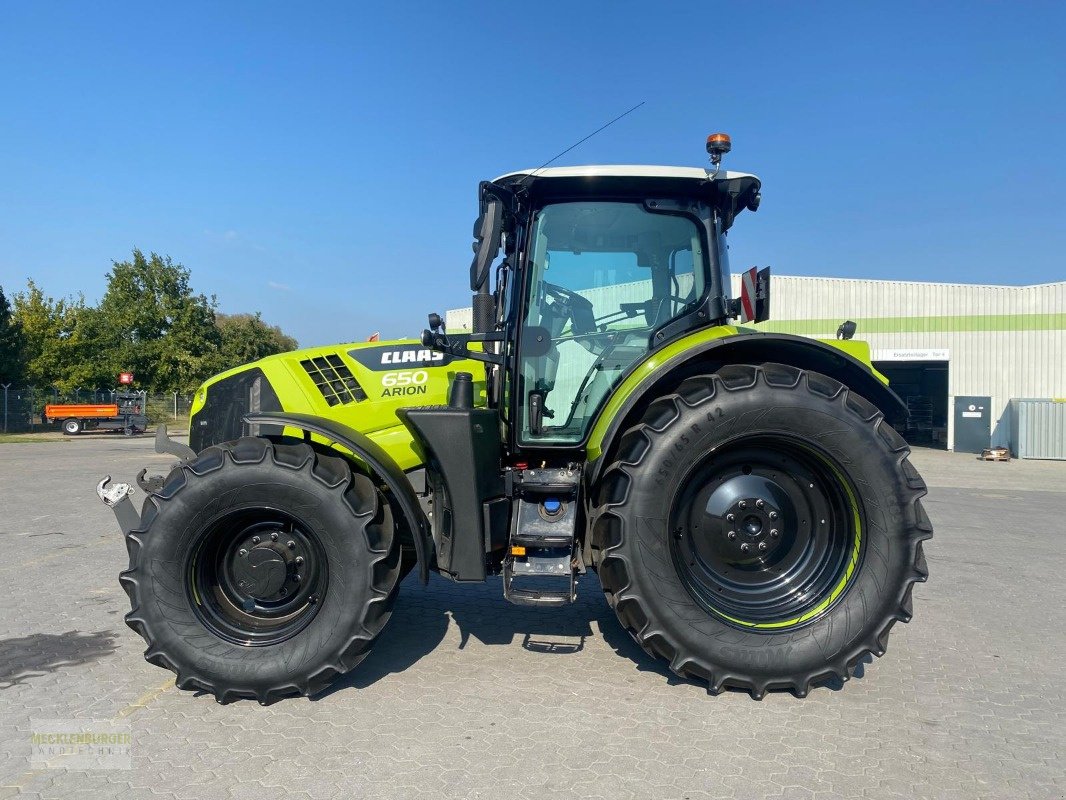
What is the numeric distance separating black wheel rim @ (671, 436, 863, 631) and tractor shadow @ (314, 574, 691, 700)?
58 centimetres

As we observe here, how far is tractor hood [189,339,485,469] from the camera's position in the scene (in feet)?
13.4

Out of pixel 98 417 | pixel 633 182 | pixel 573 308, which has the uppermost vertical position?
pixel 633 182

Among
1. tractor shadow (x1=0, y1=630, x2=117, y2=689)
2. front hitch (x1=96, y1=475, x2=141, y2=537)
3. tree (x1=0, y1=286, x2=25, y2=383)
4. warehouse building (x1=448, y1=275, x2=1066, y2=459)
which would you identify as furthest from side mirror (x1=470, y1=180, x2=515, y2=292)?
tree (x1=0, y1=286, x2=25, y2=383)

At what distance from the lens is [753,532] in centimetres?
360

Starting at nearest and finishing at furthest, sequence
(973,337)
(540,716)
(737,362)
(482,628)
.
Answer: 1. (540,716)
2. (737,362)
3. (482,628)
4. (973,337)

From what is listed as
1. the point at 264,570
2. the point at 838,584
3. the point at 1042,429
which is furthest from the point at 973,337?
the point at 264,570

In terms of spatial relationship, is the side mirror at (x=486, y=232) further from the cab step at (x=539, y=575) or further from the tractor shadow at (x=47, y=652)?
the tractor shadow at (x=47, y=652)

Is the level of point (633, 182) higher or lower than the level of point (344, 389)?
higher

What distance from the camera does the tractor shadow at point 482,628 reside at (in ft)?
12.5

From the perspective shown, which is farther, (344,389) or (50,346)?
(50,346)

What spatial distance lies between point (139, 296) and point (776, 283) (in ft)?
109

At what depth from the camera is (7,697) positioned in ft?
11.1

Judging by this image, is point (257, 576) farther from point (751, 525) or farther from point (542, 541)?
point (751, 525)

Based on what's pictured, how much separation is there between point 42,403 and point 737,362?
34888mm
